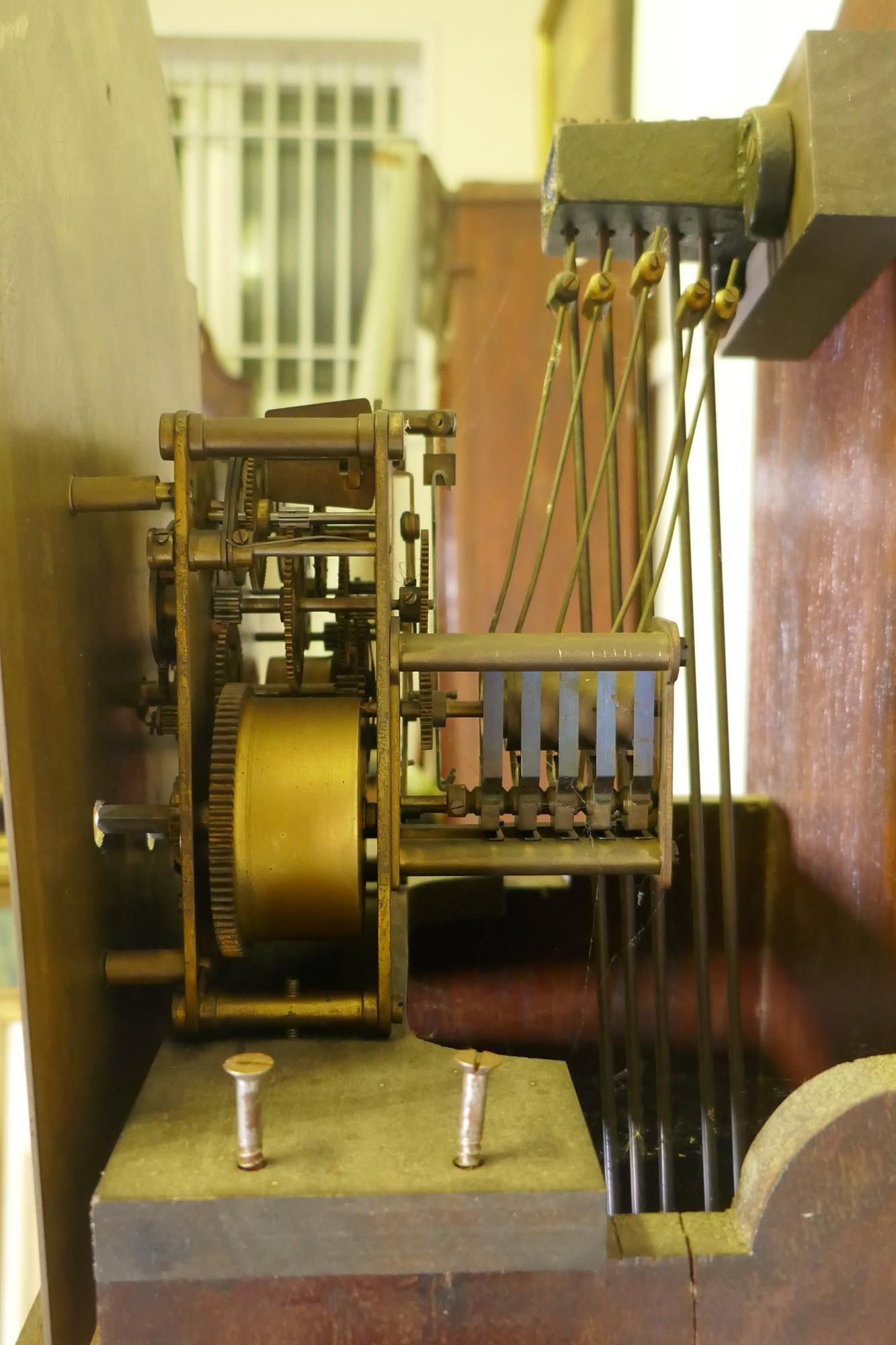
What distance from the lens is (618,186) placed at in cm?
112

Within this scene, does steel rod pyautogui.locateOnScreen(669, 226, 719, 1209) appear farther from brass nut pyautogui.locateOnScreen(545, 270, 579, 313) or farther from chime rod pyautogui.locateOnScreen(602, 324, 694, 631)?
brass nut pyautogui.locateOnScreen(545, 270, 579, 313)

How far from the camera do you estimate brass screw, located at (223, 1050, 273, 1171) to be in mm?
701

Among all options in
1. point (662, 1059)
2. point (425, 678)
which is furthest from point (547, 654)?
point (662, 1059)

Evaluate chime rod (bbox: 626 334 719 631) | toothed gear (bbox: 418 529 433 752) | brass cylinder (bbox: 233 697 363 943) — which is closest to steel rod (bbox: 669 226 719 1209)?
chime rod (bbox: 626 334 719 631)

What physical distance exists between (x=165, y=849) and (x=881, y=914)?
82cm

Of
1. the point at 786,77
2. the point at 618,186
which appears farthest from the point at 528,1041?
the point at 786,77

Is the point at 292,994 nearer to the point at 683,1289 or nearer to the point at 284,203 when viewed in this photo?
the point at 683,1289

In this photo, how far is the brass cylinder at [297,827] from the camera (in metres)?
0.89

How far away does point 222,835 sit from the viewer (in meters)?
0.89

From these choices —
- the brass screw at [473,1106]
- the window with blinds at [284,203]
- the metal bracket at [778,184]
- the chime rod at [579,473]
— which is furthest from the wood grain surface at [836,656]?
the window with blinds at [284,203]

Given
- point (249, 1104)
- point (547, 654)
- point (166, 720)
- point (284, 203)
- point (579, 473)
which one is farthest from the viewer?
point (284, 203)

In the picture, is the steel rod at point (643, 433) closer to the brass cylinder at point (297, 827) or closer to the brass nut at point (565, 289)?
the brass nut at point (565, 289)

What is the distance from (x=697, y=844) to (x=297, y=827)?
1.60 feet

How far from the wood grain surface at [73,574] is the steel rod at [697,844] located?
0.59 meters
